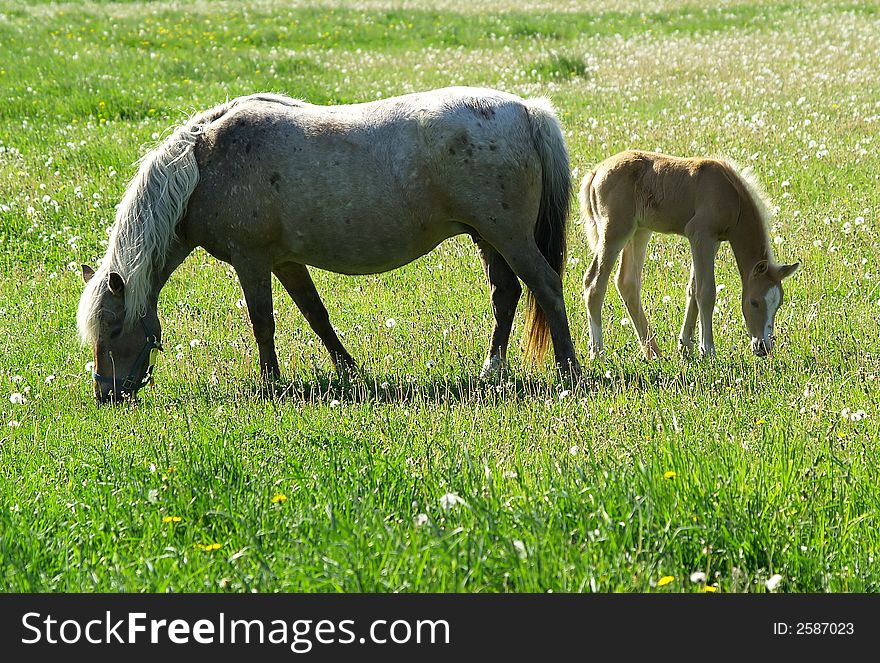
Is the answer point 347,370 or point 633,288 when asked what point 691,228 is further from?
point 347,370

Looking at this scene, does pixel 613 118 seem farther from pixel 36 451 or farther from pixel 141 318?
pixel 36 451

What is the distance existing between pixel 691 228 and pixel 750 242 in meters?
0.48

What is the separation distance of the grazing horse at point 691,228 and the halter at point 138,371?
11.2 feet

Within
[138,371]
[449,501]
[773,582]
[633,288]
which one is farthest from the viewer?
[633,288]

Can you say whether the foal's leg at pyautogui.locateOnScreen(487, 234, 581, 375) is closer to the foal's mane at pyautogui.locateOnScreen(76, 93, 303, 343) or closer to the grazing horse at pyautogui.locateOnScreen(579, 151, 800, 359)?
the grazing horse at pyautogui.locateOnScreen(579, 151, 800, 359)

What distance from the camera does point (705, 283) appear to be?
7.69 metres

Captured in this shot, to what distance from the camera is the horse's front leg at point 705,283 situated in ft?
25.1

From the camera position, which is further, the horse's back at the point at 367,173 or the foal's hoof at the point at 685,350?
the foal's hoof at the point at 685,350

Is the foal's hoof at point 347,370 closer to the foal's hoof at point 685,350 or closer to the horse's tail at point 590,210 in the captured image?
the horse's tail at point 590,210

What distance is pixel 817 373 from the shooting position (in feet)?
22.5

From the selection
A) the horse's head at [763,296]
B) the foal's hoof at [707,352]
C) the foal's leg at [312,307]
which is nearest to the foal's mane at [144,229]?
the foal's leg at [312,307]

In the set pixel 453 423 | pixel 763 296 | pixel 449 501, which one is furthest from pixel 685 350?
pixel 449 501

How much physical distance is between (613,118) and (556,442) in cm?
1231
